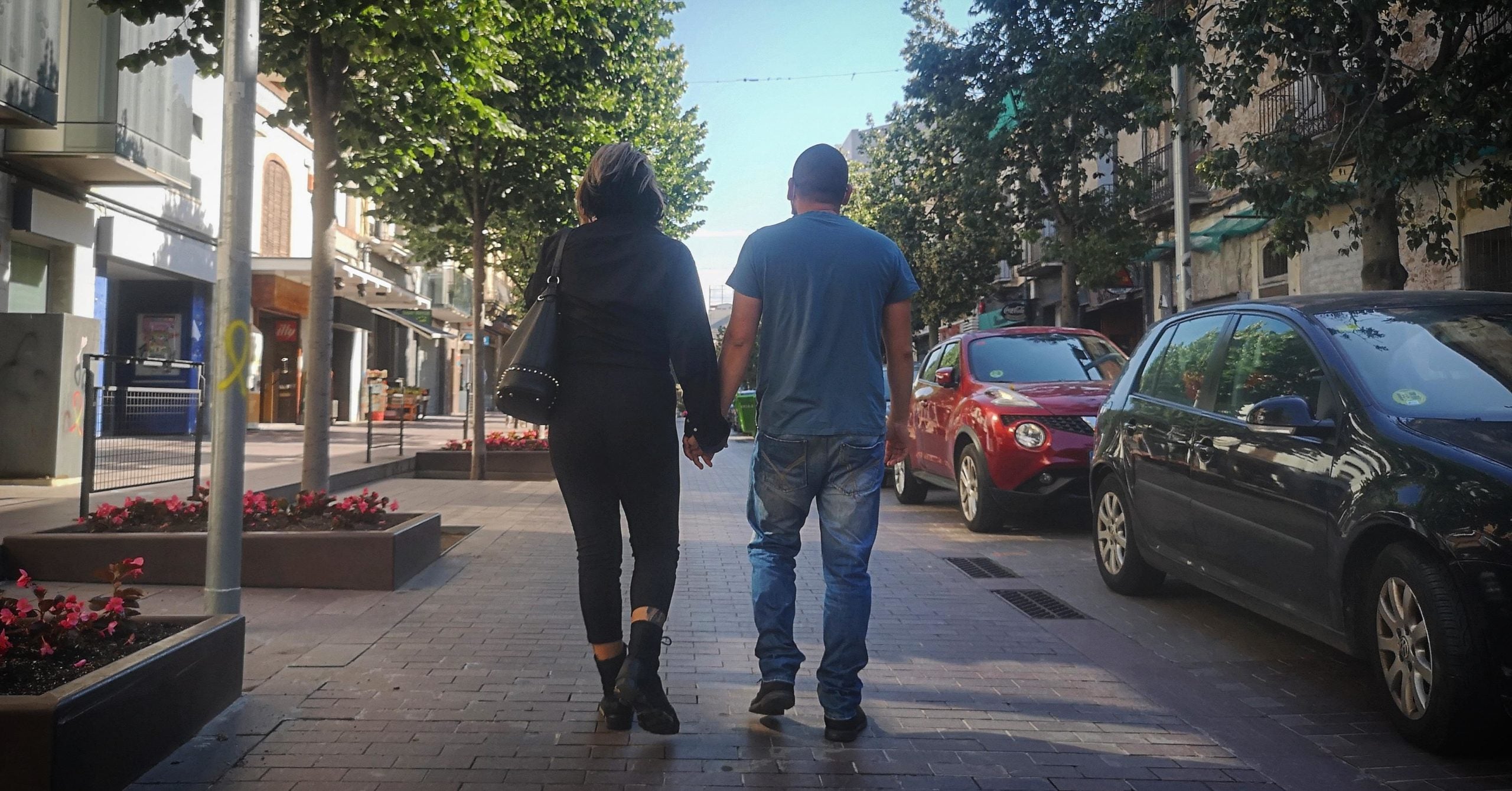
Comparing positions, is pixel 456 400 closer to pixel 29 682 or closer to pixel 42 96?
pixel 42 96

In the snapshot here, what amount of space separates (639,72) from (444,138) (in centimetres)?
767

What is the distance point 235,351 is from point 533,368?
146cm

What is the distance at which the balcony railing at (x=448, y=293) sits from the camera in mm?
45188

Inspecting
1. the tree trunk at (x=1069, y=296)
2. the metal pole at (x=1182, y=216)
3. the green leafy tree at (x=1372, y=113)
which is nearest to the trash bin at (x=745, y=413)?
the tree trunk at (x=1069, y=296)

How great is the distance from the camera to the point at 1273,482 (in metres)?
4.77

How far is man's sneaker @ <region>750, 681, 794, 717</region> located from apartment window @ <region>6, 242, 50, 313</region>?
15.3 meters

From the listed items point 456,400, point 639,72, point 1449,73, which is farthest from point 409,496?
point 456,400

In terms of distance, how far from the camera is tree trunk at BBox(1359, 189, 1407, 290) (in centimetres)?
1111

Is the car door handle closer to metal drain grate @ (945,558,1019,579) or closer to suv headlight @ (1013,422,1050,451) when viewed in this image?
metal drain grate @ (945,558,1019,579)

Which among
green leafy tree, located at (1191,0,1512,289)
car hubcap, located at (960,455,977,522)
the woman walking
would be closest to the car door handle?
the woman walking

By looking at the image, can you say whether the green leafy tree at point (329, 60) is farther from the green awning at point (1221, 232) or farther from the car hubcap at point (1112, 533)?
the green awning at point (1221, 232)

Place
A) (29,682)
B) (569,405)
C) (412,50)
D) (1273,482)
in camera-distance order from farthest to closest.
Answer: (412,50)
(1273,482)
(569,405)
(29,682)

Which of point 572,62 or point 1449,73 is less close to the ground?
point 572,62

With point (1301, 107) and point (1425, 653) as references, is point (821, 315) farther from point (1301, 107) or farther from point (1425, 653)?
point (1301, 107)
